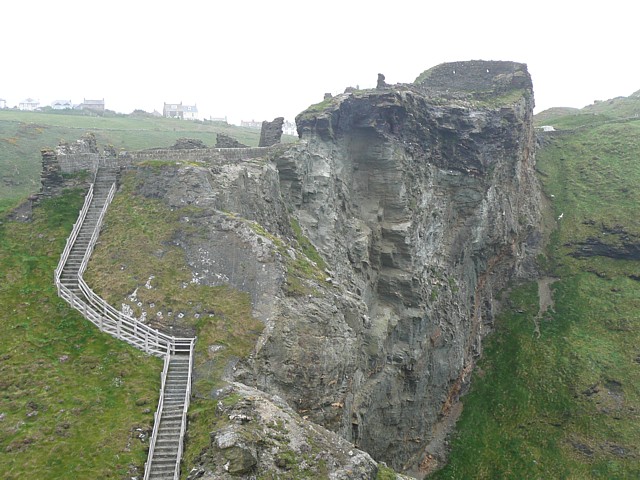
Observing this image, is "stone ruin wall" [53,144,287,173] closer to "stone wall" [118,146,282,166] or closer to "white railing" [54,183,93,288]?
"stone wall" [118,146,282,166]

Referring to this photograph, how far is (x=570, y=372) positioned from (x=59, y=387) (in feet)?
151

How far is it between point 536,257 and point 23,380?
190 feet

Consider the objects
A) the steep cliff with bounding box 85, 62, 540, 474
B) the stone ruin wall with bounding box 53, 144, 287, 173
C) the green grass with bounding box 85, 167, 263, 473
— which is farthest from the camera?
the stone ruin wall with bounding box 53, 144, 287, 173

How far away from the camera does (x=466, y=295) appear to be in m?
51.0

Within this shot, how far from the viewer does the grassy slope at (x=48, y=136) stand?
55281 millimetres

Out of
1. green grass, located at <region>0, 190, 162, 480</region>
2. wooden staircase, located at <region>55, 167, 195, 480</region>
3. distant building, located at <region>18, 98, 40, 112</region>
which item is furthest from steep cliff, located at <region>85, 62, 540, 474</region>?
distant building, located at <region>18, 98, 40, 112</region>

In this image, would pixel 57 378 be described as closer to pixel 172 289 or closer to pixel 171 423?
pixel 171 423

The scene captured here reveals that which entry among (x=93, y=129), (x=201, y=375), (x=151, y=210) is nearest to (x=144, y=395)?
(x=201, y=375)

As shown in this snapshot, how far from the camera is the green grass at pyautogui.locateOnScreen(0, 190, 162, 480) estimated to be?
1650cm

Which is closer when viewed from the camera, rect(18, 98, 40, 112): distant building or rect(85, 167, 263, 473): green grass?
rect(85, 167, 263, 473): green grass

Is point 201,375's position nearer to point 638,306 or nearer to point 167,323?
point 167,323

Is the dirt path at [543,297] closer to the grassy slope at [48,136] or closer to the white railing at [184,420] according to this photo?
the white railing at [184,420]

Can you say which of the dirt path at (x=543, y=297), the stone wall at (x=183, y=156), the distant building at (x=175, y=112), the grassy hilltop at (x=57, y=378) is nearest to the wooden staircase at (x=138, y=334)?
the grassy hilltop at (x=57, y=378)

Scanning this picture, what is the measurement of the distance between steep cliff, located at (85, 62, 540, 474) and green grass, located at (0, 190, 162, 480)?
2.99 m
